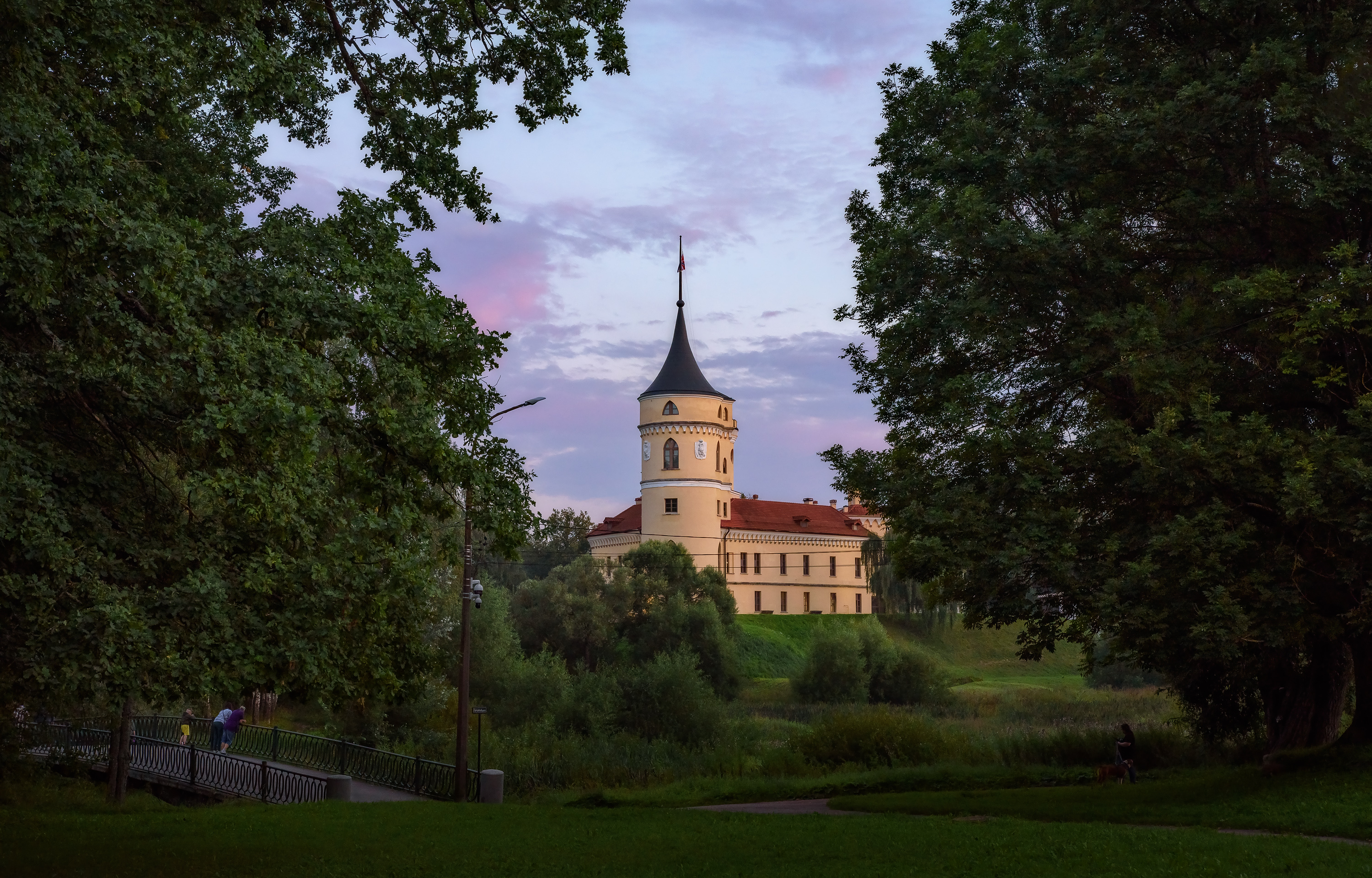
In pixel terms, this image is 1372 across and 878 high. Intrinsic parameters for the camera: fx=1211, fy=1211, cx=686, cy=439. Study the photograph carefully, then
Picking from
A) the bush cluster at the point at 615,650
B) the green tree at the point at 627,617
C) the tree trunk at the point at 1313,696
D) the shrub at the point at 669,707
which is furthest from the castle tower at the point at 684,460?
the tree trunk at the point at 1313,696

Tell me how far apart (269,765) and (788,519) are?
76.0 meters

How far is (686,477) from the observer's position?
311 ft

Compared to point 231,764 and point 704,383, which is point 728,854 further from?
point 704,383

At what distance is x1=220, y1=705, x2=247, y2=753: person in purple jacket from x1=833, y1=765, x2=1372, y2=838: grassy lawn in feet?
59.3

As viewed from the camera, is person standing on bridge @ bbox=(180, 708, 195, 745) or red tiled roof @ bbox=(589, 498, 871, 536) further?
red tiled roof @ bbox=(589, 498, 871, 536)

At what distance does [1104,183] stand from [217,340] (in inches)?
565

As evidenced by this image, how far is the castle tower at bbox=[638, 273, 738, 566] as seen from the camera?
311 ft

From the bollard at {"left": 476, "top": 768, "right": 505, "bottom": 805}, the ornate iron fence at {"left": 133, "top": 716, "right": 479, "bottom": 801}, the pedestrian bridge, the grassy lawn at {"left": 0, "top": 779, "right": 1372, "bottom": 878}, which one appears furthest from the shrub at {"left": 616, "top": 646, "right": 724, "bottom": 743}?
the grassy lawn at {"left": 0, "top": 779, "right": 1372, "bottom": 878}

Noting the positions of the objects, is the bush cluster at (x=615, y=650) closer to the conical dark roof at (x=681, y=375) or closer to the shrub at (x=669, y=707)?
the shrub at (x=669, y=707)

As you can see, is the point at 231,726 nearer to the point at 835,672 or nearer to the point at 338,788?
the point at 338,788

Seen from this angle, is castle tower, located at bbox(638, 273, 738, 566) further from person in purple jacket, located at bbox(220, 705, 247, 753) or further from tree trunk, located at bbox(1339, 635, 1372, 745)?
tree trunk, located at bbox(1339, 635, 1372, 745)

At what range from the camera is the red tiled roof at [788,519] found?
326 ft

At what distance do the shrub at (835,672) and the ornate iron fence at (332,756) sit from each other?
2731 cm

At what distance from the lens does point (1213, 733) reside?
25.8m
